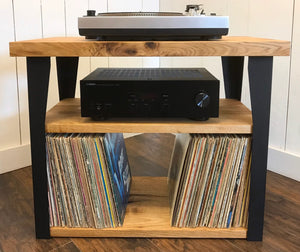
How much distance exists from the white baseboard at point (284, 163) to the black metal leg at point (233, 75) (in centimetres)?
41

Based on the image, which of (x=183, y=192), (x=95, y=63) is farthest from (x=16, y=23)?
(x=183, y=192)

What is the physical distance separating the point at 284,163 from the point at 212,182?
67 cm

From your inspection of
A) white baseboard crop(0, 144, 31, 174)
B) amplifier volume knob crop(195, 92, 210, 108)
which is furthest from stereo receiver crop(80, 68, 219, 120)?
white baseboard crop(0, 144, 31, 174)

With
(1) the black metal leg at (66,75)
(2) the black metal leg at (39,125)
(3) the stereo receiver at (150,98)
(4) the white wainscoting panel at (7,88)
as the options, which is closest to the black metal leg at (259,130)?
(3) the stereo receiver at (150,98)

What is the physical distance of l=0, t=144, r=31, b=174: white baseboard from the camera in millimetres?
1615

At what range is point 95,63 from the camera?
1.92 m

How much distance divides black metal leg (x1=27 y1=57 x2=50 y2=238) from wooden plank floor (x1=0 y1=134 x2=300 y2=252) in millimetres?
89

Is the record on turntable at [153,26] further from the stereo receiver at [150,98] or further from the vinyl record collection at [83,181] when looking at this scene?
the vinyl record collection at [83,181]

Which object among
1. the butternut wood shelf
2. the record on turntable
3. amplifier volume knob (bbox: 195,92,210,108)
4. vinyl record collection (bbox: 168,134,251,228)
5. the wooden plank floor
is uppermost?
the record on turntable

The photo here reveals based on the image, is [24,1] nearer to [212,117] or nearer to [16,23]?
[16,23]

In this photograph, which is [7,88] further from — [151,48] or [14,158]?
[151,48]

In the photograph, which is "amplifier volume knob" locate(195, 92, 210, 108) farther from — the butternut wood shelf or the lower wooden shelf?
the lower wooden shelf

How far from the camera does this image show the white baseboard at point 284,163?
155 cm

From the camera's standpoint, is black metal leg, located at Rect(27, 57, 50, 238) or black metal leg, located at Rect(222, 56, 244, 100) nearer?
black metal leg, located at Rect(27, 57, 50, 238)
